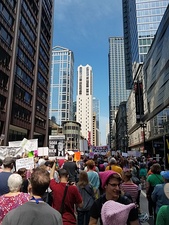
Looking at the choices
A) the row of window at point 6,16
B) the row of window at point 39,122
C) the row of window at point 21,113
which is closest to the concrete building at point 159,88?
the row of window at point 21,113

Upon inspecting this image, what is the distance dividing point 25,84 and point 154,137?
30.7m

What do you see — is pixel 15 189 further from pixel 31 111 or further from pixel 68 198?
pixel 31 111

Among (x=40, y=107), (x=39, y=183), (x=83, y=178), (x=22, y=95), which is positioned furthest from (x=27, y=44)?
(x=39, y=183)

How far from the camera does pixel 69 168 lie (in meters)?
9.25

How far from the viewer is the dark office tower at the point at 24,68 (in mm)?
33219

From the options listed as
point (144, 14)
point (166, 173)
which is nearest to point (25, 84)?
point (166, 173)

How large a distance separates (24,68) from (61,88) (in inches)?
5516

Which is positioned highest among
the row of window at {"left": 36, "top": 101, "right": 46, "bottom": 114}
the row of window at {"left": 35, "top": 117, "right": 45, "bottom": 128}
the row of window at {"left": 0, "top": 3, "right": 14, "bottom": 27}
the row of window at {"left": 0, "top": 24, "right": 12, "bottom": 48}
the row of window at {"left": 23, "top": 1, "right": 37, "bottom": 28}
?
the row of window at {"left": 23, "top": 1, "right": 37, "bottom": 28}

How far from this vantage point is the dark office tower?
109ft

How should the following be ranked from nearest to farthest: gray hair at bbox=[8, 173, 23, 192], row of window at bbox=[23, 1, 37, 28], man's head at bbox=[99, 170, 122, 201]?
man's head at bbox=[99, 170, 122, 201]
gray hair at bbox=[8, 173, 23, 192]
row of window at bbox=[23, 1, 37, 28]

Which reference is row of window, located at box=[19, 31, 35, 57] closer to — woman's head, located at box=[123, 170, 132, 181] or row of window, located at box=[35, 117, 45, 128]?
row of window, located at box=[35, 117, 45, 128]

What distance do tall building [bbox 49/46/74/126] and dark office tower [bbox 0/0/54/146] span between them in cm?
12157

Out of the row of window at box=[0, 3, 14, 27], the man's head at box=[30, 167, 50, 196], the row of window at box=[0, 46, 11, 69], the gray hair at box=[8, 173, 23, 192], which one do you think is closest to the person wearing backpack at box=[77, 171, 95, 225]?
the gray hair at box=[8, 173, 23, 192]

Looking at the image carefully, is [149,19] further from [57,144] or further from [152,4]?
[57,144]
